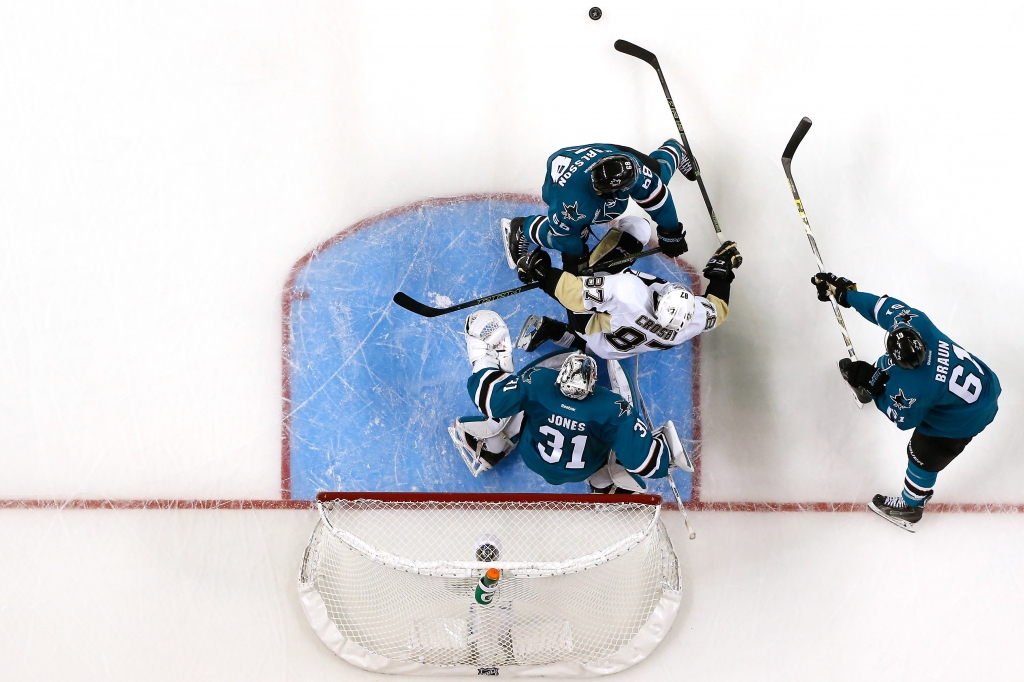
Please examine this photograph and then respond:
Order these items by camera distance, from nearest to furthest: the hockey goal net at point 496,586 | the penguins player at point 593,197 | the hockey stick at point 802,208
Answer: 1. the penguins player at point 593,197
2. the hockey goal net at point 496,586
3. the hockey stick at point 802,208

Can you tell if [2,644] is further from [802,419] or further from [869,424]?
[869,424]

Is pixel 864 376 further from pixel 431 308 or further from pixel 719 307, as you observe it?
pixel 431 308

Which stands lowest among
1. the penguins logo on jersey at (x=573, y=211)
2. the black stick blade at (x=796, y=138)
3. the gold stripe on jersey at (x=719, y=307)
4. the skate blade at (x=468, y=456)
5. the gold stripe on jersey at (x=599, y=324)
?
the skate blade at (x=468, y=456)

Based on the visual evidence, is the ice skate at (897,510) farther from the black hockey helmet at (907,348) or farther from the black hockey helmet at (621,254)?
the black hockey helmet at (621,254)

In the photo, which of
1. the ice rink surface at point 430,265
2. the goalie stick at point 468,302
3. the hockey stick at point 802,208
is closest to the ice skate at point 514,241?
the goalie stick at point 468,302

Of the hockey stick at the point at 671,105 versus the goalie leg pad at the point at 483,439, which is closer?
the goalie leg pad at the point at 483,439

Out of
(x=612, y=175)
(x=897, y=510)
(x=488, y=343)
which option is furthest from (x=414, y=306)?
(x=897, y=510)

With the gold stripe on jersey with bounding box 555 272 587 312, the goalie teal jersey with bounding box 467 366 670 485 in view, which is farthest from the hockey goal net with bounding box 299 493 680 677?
the gold stripe on jersey with bounding box 555 272 587 312

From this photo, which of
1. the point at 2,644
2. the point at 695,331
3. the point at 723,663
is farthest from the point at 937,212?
the point at 2,644
